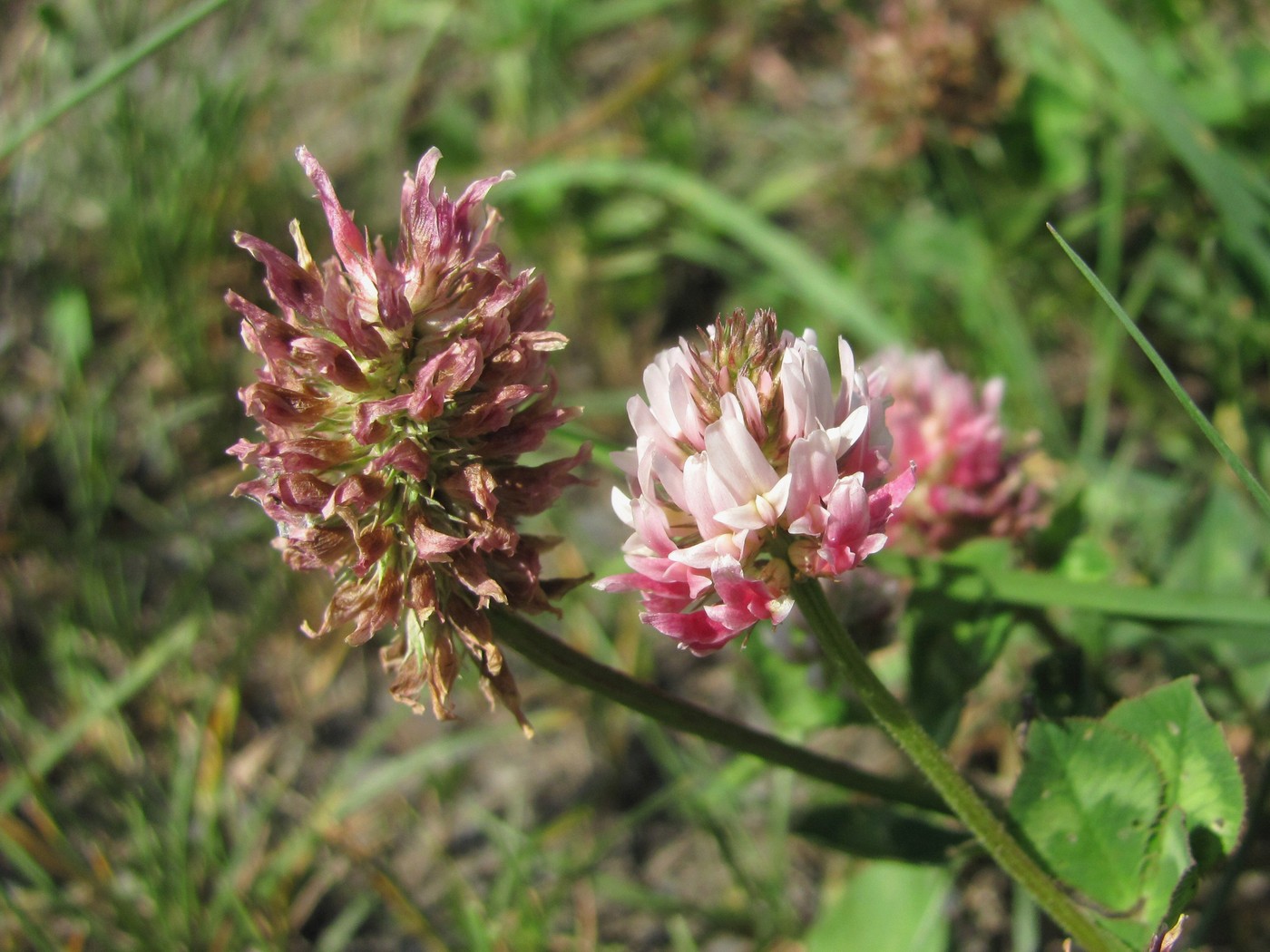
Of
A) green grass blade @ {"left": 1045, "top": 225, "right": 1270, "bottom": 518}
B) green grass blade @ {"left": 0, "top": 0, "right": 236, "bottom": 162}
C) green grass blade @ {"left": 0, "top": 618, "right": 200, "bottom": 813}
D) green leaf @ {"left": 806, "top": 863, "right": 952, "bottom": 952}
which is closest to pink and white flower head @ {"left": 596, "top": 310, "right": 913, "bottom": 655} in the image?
green grass blade @ {"left": 1045, "top": 225, "right": 1270, "bottom": 518}

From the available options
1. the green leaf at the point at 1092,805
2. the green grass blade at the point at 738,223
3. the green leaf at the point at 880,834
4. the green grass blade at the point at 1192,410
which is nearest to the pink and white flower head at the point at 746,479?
the green grass blade at the point at 1192,410

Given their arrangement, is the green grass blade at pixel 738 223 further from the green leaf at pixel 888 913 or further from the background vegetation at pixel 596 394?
the green leaf at pixel 888 913

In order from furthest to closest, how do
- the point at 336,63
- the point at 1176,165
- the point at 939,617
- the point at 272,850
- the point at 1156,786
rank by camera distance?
the point at 336,63
the point at 1176,165
the point at 272,850
the point at 939,617
the point at 1156,786

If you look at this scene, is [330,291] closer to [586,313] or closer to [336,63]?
[586,313]

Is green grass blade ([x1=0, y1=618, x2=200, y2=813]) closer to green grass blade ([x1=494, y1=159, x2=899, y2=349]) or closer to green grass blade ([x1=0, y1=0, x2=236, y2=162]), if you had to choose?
green grass blade ([x1=0, y1=0, x2=236, y2=162])

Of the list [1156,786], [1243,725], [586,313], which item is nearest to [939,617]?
[1156,786]

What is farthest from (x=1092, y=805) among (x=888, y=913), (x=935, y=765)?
(x=888, y=913)

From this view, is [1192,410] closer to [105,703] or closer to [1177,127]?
[1177,127]
